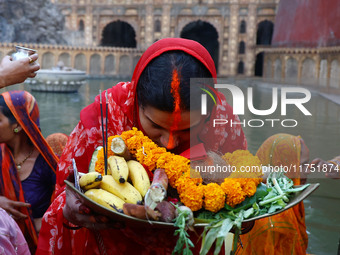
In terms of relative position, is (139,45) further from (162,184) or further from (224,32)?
(162,184)

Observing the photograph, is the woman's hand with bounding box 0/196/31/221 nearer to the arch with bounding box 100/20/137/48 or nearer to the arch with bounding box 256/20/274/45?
the arch with bounding box 256/20/274/45

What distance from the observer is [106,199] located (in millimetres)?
1149

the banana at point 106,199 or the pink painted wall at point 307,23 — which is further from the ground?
the pink painted wall at point 307,23

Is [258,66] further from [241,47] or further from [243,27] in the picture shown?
[243,27]

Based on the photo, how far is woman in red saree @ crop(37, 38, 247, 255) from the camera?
4.37 feet

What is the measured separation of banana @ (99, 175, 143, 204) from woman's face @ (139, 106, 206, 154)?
0.25 meters

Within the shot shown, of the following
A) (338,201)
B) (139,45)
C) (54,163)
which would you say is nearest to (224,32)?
(139,45)

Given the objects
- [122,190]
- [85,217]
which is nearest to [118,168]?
[122,190]

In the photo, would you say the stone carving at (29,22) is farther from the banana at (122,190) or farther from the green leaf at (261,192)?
the green leaf at (261,192)

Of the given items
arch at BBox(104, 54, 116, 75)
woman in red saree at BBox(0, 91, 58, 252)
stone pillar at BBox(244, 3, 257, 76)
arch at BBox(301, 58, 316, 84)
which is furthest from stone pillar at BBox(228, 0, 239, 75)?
woman in red saree at BBox(0, 91, 58, 252)

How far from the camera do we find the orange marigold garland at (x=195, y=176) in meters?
1.19

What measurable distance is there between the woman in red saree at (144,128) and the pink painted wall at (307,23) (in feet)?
48.7

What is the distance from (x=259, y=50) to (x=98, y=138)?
22749 millimetres

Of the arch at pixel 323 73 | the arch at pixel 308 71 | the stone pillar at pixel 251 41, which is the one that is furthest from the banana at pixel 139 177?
the stone pillar at pixel 251 41
